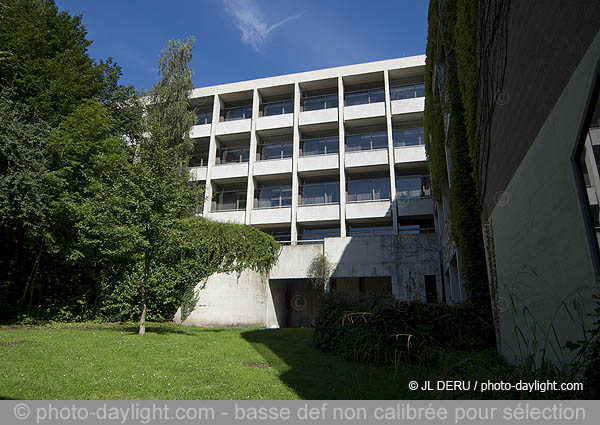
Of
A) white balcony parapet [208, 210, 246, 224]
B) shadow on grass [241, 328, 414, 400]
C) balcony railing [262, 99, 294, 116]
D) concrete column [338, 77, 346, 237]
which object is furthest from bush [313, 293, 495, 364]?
balcony railing [262, 99, 294, 116]

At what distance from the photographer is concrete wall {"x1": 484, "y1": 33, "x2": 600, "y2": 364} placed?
4008mm

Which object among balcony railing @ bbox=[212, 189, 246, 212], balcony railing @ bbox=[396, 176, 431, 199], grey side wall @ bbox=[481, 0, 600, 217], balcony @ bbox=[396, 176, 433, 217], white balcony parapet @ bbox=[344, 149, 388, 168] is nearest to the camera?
grey side wall @ bbox=[481, 0, 600, 217]

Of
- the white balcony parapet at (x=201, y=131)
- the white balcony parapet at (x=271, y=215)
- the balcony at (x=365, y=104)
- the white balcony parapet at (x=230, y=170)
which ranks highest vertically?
the balcony at (x=365, y=104)

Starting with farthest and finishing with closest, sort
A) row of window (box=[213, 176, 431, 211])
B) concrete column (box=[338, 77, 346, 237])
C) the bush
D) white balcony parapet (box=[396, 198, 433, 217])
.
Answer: concrete column (box=[338, 77, 346, 237])
row of window (box=[213, 176, 431, 211])
white balcony parapet (box=[396, 198, 433, 217])
the bush

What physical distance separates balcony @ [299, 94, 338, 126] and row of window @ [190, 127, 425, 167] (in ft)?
4.83

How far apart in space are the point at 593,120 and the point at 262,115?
30059 millimetres

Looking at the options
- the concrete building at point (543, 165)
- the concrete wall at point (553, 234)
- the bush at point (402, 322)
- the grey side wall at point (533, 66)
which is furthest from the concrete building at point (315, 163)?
the concrete wall at point (553, 234)

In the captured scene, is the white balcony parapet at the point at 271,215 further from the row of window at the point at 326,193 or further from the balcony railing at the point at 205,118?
the balcony railing at the point at 205,118

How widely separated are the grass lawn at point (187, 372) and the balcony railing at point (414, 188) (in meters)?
18.4

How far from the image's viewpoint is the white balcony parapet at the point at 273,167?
29359mm

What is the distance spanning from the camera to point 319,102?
31.2 metres

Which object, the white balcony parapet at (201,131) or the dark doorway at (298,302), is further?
the white balcony parapet at (201,131)

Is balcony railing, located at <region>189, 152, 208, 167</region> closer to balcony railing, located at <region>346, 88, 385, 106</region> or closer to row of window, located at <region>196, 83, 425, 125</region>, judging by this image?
row of window, located at <region>196, 83, 425, 125</region>

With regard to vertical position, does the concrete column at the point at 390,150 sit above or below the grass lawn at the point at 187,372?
above
